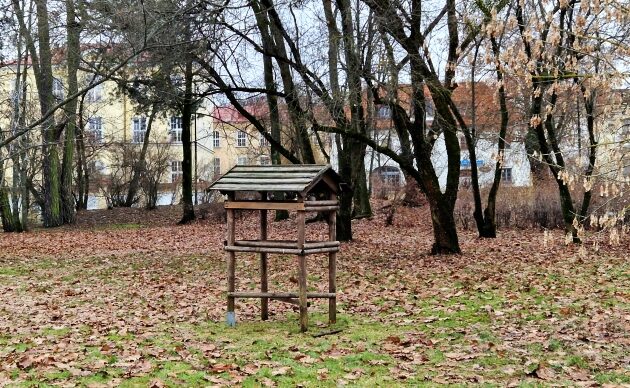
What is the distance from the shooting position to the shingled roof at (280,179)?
8513 millimetres

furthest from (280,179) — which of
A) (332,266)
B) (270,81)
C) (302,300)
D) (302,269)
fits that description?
(270,81)

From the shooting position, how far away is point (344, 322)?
8.93 meters

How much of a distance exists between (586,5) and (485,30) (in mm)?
832

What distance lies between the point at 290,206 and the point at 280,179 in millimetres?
507

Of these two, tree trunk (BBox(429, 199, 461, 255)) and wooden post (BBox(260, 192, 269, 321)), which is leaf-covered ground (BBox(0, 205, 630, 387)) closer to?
wooden post (BBox(260, 192, 269, 321))

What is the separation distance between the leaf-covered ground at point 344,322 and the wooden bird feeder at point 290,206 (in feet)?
1.36

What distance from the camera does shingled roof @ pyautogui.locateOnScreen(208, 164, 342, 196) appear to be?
851 centimetres

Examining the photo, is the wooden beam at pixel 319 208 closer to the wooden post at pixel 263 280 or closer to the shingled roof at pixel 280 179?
the shingled roof at pixel 280 179

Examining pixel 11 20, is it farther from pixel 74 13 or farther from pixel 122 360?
pixel 122 360

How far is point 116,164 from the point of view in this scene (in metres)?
37.8

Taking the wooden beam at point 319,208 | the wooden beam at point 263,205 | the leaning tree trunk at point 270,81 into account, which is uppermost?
the leaning tree trunk at point 270,81

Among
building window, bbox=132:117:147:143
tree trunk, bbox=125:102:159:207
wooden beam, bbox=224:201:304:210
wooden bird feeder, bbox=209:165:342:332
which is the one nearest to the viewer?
wooden beam, bbox=224:201:304:210

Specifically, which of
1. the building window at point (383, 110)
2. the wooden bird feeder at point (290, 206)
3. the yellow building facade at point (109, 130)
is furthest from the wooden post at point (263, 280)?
the yellow building facade at point (109, 130)

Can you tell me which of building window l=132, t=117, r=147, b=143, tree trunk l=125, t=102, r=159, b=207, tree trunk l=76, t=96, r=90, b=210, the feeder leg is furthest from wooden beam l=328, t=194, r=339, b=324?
building window l=132, t=117, r=147, b=143
